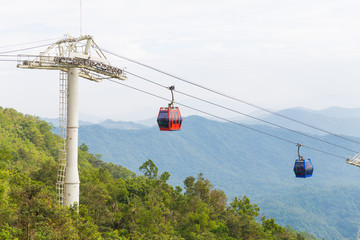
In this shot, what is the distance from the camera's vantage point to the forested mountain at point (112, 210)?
20.6 m

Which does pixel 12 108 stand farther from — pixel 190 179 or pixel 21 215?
pixel 21 215

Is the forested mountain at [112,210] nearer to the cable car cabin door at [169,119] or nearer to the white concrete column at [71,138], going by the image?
the white concrete column at [71,138]

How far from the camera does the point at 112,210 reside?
42438mm

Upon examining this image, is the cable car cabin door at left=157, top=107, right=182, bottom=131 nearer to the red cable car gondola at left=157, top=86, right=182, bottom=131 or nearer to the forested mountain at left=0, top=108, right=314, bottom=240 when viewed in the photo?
the red cable car gondola at left=157, top=86, right=182, bottom=131

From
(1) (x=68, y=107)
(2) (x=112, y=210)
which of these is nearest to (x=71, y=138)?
(1) (x=68, y=107)

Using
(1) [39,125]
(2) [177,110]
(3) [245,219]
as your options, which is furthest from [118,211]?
(1) [39,125]

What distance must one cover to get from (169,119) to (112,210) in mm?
22472

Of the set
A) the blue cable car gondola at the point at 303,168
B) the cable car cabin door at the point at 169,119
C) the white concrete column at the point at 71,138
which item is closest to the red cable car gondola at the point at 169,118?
the cable car cabin door at the point at 169,119

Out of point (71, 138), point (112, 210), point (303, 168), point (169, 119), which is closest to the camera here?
point (169, 119)

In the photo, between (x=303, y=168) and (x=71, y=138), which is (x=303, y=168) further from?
(x=71, y=138)

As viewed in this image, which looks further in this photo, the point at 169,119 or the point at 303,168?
the point at 303,168

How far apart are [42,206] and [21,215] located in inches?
37.9

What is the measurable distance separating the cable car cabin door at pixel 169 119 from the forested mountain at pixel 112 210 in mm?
6065

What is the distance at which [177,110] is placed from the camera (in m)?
22.9
